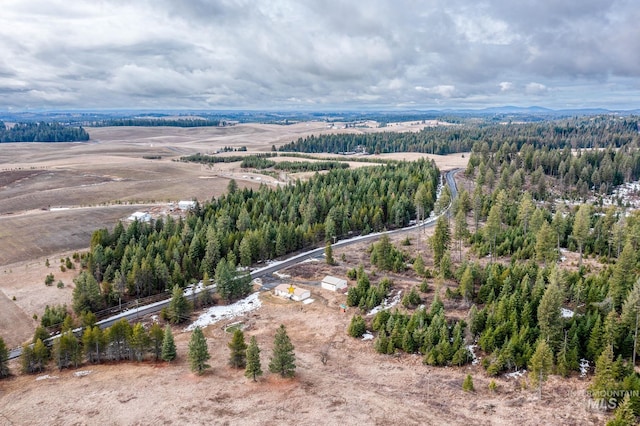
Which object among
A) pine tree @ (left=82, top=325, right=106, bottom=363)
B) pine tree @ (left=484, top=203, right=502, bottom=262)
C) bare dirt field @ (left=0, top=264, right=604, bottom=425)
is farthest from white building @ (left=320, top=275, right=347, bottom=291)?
pine tree @ (left=82, top=325, right=106, bottom=363)

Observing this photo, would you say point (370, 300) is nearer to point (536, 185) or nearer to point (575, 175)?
Answer: point (536, 185)

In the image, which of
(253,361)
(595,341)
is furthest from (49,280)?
(595,341)

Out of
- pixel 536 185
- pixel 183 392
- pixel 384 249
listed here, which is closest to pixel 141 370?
pixel 183 392

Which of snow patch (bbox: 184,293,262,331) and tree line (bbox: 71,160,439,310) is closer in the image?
snow patch (bbox: 184,293,262,331)

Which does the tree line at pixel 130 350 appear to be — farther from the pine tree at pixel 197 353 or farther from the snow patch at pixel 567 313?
the snow patch at pixel 567 313

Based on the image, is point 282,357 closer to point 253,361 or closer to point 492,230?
point 253,361

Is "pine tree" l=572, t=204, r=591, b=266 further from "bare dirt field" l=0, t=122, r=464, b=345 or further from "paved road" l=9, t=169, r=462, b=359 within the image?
"bare dirt field" l=0, t=122, r=464, b=345

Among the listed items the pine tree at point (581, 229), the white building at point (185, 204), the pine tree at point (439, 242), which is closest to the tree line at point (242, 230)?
the white building at point (185, 204)
